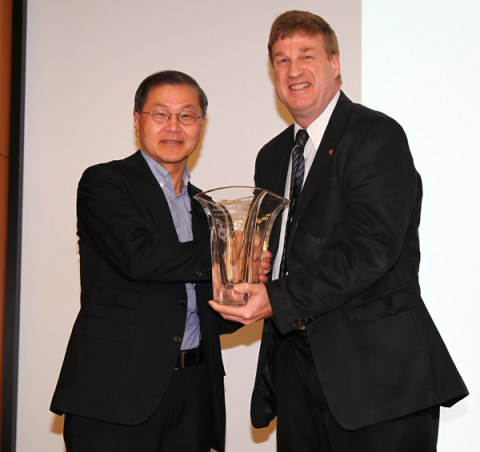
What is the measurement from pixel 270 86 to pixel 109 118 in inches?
39.3

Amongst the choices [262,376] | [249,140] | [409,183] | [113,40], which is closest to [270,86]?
[249,140]

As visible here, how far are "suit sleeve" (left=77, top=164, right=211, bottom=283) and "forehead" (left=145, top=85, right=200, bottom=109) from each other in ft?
1.13

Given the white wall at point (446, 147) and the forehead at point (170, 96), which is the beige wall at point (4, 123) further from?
the white wall at point (446, 147)

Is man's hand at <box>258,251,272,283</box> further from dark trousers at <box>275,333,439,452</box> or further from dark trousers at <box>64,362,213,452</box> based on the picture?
dark trousers at <box>64,362,213,452</box>

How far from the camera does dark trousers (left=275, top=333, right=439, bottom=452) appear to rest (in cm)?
160

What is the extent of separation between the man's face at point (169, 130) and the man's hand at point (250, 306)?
71 cm

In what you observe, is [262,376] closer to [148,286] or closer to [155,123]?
[148,286]

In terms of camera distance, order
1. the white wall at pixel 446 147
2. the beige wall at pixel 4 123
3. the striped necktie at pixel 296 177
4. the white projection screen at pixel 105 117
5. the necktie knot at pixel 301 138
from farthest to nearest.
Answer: the white projection screen at pixel 105 117 < the beige wall at pixel 4 123 < the white wall at pixel 446 147 < the necktie knot at pixel 301 138 < the striped necktie at pixel 296 177

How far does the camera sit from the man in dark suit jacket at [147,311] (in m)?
1.74

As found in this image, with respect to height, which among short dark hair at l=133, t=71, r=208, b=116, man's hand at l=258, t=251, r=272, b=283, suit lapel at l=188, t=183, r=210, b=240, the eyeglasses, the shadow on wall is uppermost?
short dark hair at l=133, t=71, r=208, b=116

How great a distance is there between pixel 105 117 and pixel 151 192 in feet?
4.38

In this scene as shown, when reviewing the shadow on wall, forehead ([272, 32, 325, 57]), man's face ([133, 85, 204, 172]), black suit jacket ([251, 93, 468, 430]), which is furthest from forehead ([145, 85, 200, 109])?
the shadow on wall

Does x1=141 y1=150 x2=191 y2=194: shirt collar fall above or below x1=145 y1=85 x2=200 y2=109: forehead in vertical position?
below

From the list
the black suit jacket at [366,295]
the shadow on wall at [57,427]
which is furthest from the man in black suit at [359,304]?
the shadow on wall at [57,427]
